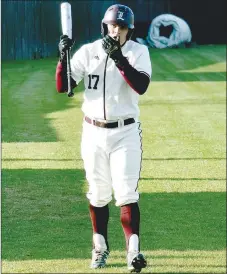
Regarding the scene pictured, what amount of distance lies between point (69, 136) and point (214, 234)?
262 inches

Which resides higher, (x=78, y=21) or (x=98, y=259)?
(x=98, y=259)

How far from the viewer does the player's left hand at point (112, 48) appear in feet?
23.6

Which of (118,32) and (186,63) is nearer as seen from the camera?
(118,32)

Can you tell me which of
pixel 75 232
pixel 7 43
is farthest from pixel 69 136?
pixel 7 43

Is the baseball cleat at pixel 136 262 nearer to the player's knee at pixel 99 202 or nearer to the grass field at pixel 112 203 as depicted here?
the grass field at pixel 112 203

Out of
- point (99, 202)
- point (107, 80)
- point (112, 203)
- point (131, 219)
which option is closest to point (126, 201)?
point (131, 219)

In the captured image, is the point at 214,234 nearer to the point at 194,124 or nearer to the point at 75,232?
the point at 75,232

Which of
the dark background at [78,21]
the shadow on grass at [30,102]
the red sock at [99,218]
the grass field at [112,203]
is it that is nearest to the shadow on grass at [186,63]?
the dark background at [78,21]

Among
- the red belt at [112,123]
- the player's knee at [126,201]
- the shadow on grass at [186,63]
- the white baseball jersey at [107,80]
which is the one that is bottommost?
the shadow on grass at [186,63]

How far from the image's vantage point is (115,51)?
284 inches

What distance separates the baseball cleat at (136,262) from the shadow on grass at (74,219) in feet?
2.55

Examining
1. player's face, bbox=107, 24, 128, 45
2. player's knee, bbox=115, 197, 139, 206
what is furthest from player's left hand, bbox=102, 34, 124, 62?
player's knee, bbox=115, 197, 139, 206

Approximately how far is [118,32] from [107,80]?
386 mm

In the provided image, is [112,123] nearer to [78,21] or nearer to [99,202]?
[99,202]
